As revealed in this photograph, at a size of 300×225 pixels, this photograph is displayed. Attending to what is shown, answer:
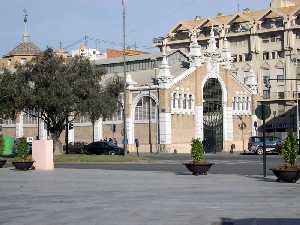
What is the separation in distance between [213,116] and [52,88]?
29.5 metres

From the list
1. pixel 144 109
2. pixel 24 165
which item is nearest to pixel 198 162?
pixel 24 165

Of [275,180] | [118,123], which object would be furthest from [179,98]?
[275,180]

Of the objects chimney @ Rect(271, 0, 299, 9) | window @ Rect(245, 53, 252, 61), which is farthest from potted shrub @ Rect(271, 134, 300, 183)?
chimney @ Rect(271, 0, 299, 9)

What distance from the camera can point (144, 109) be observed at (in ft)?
221

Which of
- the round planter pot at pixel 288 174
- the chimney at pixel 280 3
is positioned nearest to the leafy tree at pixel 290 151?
the round planter pot at pixel 288 174

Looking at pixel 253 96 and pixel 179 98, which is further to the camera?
pixel 253 96

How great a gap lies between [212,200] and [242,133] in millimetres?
60433

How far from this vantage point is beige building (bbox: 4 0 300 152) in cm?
6638

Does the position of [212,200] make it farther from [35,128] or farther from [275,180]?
[35,128]

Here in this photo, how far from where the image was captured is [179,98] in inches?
2640

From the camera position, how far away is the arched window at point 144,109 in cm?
6662

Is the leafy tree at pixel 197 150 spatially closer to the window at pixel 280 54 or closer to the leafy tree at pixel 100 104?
the leafy tree at pixel 100 104

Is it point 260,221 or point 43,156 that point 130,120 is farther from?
point 260,221

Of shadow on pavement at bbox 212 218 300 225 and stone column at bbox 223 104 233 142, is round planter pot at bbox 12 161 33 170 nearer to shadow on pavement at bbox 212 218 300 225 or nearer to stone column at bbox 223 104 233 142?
shadow on pavement at bbox 212 218 300 225
